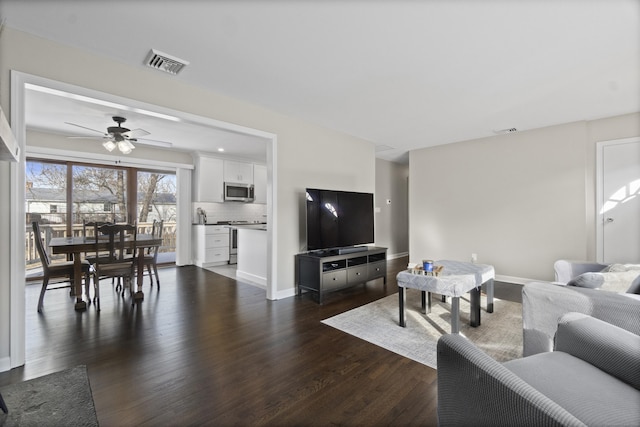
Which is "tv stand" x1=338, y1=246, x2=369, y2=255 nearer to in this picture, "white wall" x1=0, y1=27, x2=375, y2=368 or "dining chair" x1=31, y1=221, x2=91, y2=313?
"white wall" x1=0, y1=27, x2=375, y2=368

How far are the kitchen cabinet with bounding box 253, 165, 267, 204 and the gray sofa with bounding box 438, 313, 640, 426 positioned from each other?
22.0 ft

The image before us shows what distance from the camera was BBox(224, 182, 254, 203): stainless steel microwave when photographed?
6828 mm

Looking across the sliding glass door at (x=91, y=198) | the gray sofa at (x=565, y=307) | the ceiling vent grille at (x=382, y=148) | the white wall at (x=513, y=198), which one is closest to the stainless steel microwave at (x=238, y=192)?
the sliding glass door at (x=91, y=198)

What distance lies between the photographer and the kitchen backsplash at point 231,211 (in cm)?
673

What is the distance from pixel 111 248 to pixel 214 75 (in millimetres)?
2539

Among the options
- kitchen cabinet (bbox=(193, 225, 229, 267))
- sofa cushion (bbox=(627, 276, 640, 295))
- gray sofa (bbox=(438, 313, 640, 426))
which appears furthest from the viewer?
kitchen cabinet (bbox=(193, 225, 229, 267))

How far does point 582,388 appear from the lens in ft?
3.59

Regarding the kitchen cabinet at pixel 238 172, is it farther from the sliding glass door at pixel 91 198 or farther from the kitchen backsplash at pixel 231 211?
the sliding glass door at pixel 91 198

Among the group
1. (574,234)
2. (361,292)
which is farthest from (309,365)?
(574,234)

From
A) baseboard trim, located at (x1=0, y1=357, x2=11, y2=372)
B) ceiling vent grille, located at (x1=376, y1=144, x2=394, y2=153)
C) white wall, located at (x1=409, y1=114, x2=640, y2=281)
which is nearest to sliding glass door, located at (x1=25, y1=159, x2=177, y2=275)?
baseboard trim, located at (x1=0, y1=357, x2=11, y2=372)

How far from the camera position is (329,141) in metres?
4.67

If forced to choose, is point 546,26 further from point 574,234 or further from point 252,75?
point 574,234

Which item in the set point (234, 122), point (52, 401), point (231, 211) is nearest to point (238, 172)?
point (231, 211)

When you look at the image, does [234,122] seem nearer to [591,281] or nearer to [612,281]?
[591,281]
